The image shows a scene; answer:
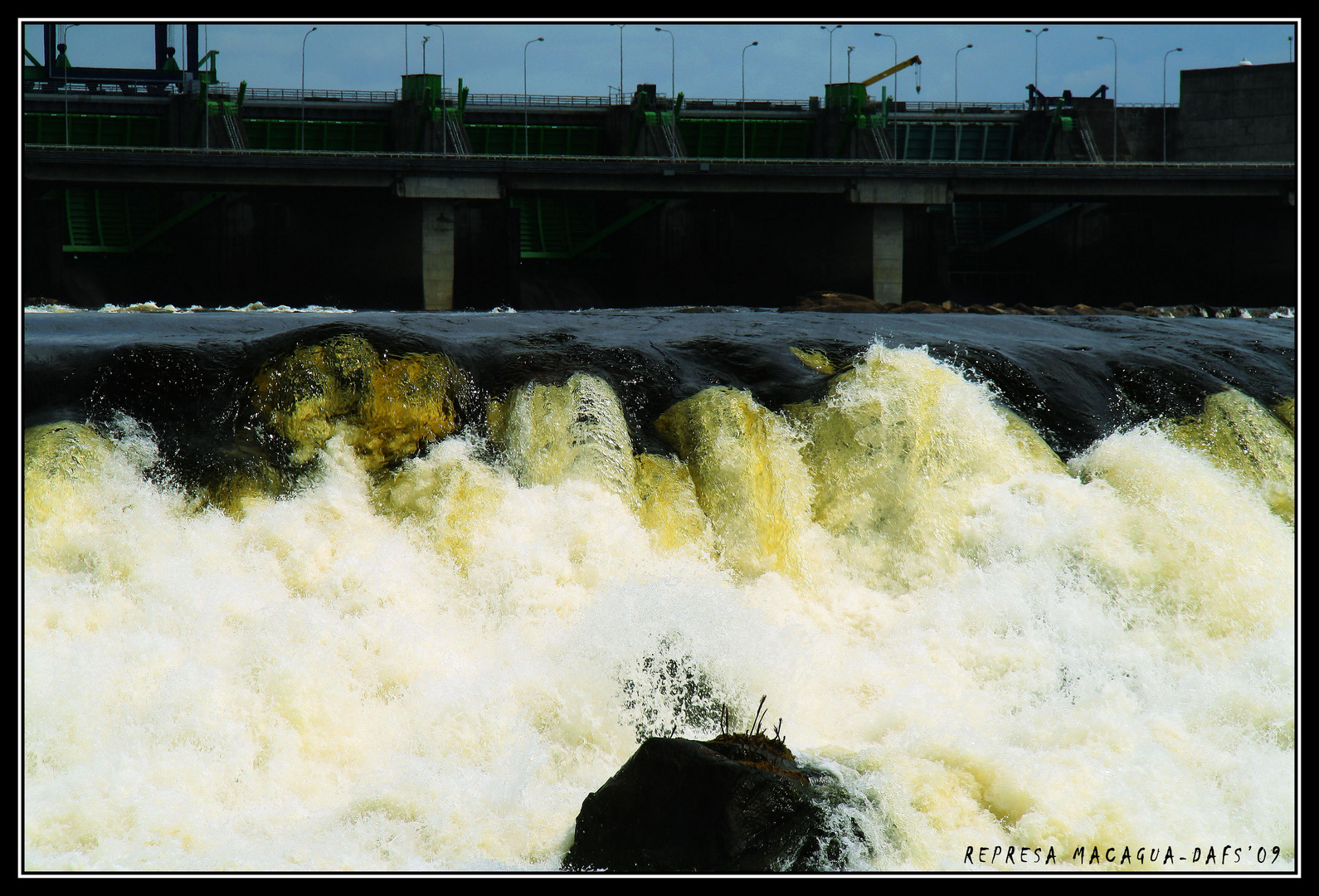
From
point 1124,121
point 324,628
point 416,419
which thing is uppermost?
point 1124,121

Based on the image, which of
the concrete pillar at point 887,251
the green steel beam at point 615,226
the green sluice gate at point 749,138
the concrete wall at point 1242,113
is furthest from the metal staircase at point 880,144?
the concrete wall at point 1242,113

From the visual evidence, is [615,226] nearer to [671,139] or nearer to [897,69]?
[671,139]

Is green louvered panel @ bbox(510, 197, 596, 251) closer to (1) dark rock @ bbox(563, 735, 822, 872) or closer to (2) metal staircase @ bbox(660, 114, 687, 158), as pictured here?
(2) metal staircase @ bbox(660, 114, 687, 158)

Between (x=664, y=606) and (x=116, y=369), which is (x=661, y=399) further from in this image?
(x=116, y=369)

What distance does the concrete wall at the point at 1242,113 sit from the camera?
3841 cm

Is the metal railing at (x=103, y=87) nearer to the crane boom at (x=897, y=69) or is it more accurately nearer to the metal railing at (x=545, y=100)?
the metal railing at (x=545, y=100)

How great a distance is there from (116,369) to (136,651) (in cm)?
316

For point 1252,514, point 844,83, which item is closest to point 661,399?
point 1252,514

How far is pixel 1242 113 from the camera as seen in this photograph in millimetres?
38719

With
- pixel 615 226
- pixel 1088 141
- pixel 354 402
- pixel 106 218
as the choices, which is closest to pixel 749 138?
pixel 615 226

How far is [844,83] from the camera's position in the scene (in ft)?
109

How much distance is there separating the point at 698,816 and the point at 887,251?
82.1ft

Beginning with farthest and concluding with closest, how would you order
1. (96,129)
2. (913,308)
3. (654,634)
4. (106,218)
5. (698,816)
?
(96,129) < (106,218) < (913,308) < (654,634) < (698,816)
